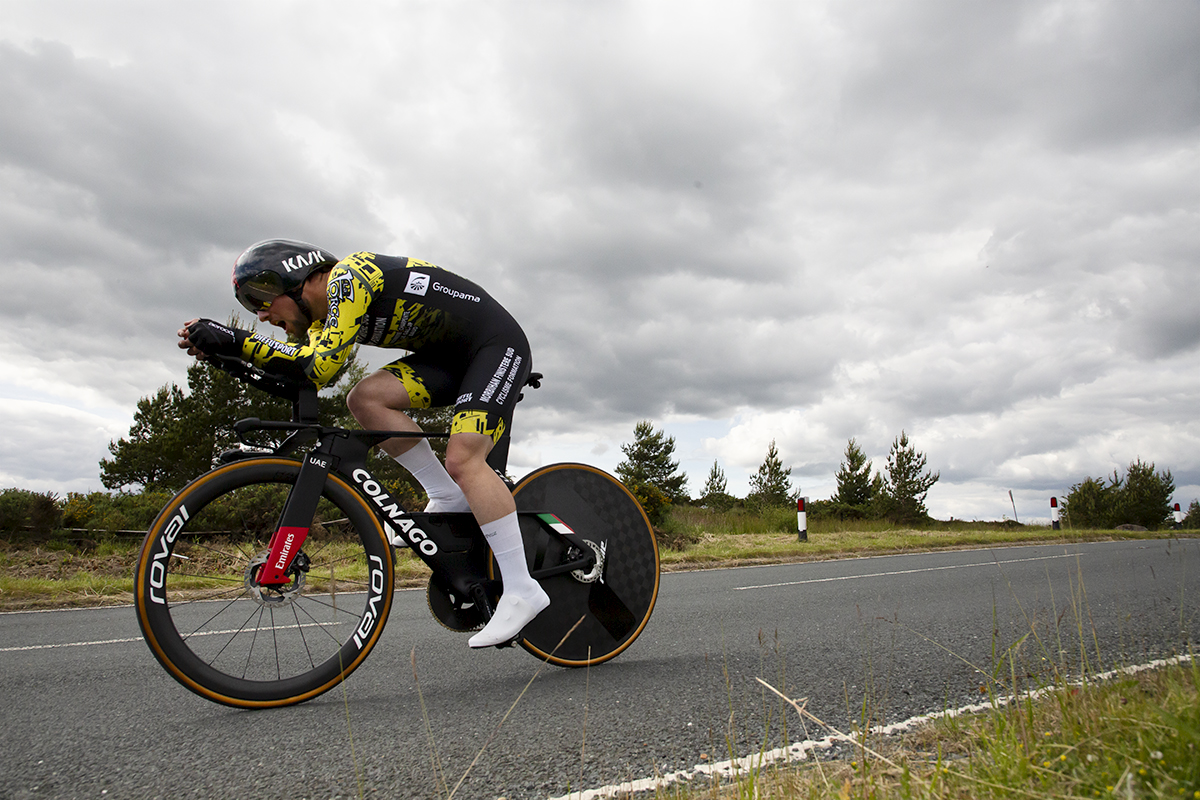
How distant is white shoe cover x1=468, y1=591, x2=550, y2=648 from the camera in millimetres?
2584

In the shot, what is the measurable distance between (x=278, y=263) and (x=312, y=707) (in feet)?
5.52

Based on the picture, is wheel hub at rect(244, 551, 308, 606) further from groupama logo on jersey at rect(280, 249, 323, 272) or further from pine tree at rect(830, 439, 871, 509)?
pine tree at rect(830, 439, 871, 509)

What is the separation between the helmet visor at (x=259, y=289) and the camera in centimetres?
267

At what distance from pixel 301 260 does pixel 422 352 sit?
0.60 metres

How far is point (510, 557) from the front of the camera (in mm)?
2760

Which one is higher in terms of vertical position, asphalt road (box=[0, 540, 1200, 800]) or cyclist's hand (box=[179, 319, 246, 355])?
cyclist's hand (box=[179, 319, 246, 355])

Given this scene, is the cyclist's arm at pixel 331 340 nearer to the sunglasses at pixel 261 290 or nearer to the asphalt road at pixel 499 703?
the sunglasses at pixel 261 290

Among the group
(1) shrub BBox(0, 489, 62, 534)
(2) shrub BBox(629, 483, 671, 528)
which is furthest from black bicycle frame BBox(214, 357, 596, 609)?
(2) shrub BBox(629, 483, 671, 528)

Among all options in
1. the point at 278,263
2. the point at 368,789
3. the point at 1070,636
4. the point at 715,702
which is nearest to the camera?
the point at 368,789

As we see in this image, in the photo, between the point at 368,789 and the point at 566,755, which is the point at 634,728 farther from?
the point at 368,789

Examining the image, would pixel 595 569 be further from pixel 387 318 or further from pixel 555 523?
pixel 387 318

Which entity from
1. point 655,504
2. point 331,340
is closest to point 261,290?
point 331,340

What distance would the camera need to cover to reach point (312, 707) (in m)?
2.36

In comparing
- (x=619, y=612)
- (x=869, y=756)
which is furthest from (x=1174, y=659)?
(x=619, y=612)
